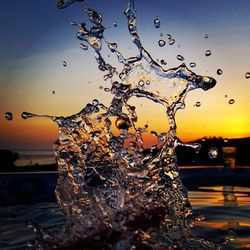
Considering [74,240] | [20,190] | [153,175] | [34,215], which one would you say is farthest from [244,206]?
[20,190]

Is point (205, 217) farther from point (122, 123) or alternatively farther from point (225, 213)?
point (122, 123)

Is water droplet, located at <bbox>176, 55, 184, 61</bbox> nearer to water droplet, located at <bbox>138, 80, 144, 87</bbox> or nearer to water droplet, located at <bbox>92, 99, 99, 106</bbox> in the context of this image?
water droplet, located at <bbox>138, 80, 144, 87</bbox>

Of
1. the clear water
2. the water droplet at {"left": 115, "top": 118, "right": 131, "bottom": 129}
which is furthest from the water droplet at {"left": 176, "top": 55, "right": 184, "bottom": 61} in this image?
the water droplet at {"left": 115, "top": 118, "right": 131, "bottom": 129}

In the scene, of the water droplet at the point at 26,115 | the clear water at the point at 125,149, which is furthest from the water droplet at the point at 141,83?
the water droplet at the point at 26,115

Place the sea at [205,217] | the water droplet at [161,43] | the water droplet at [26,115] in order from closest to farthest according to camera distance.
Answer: the sea at [205,217]
the water droplet at [26,115]
the water droplet at [161,43]

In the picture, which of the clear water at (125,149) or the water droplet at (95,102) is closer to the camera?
the clear water at (125,149)

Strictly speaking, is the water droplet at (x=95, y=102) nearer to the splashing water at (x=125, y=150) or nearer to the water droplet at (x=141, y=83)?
the splashing water at (x=125, y=150)
